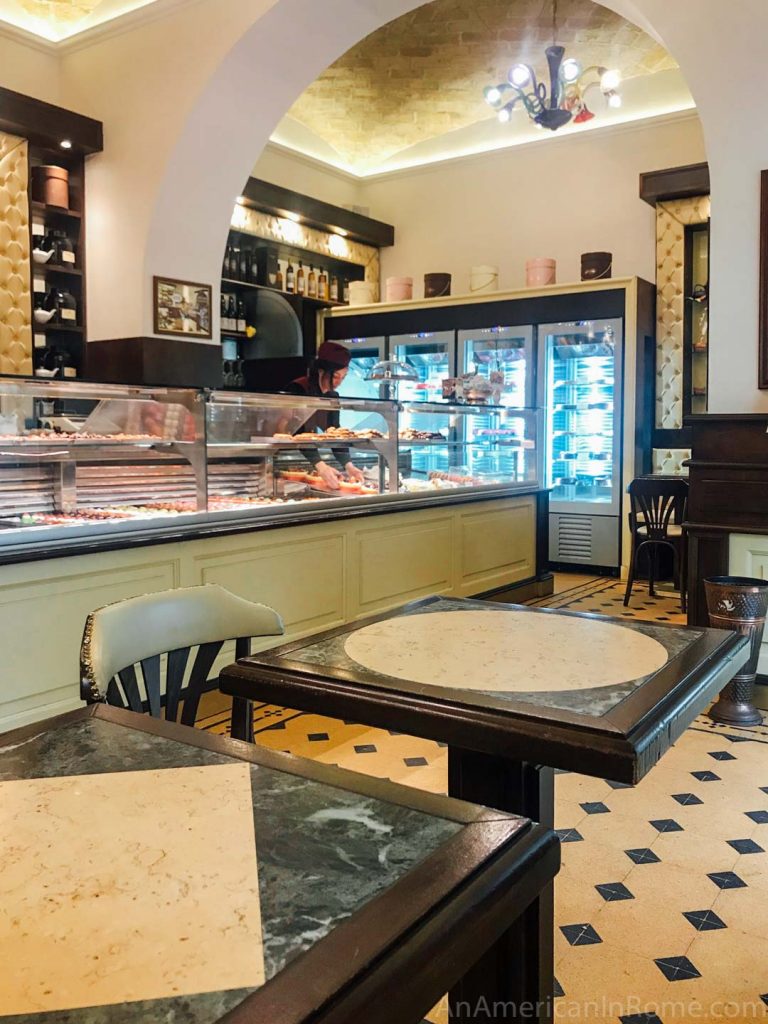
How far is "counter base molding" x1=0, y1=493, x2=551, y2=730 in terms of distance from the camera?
10.3ft

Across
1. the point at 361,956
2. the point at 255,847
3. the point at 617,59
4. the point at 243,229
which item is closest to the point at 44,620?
the point at 255,847

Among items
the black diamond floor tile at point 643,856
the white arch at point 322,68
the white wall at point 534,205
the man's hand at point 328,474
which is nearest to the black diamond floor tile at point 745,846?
the black diamond floor tile at point 643,856

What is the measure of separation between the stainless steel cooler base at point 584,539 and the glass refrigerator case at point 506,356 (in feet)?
3.73

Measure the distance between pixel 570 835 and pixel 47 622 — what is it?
1987mm

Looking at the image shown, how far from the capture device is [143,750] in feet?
4.36

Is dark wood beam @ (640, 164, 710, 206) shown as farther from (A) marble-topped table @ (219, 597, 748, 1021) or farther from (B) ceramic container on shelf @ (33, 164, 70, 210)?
(A) marble-topped table @ (219, 597, 748, 1021)

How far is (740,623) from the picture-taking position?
12.9 ft

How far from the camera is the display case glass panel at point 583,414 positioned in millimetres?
7430

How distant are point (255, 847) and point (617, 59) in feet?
26.8

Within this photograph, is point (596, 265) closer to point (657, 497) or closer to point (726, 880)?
point (657, 497)

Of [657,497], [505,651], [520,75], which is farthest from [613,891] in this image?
[520,75]

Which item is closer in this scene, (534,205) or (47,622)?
(47,622)

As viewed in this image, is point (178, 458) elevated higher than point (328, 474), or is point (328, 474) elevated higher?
point (178, 458)

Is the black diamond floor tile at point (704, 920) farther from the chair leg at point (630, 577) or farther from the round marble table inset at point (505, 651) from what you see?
the chair leg at point (630, 577)
